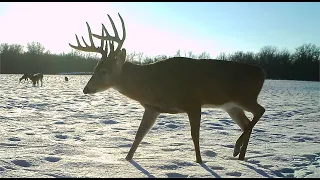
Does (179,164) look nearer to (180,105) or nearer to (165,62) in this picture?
(180,105)

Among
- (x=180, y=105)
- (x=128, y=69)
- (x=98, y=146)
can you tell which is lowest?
(x=98, y=146)

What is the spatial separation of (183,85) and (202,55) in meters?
102

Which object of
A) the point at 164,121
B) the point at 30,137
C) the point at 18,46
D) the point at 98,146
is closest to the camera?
the point at 98,146

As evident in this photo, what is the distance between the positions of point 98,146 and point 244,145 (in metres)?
2.52

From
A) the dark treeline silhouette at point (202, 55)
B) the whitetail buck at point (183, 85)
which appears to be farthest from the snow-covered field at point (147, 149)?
the dark treeline silhouette at point (202, 55)

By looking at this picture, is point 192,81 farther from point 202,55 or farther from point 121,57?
point 202,55

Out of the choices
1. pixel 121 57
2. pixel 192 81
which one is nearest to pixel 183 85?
pixel 192 81

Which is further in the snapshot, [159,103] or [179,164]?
[159,103]

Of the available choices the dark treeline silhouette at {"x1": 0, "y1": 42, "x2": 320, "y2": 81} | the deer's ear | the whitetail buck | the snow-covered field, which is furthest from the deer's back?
the dark treeline silhouette at {"x1": 0, "y1": 42, "x2": 320, "y2": 81}

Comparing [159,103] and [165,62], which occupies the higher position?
[165,62]

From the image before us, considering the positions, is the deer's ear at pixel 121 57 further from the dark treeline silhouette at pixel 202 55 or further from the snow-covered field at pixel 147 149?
the dark treeline silhouette at pixel 202 55

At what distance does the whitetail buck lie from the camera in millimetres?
5672

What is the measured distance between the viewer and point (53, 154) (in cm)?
559

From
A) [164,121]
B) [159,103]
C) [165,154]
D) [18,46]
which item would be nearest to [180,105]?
[159,103]
